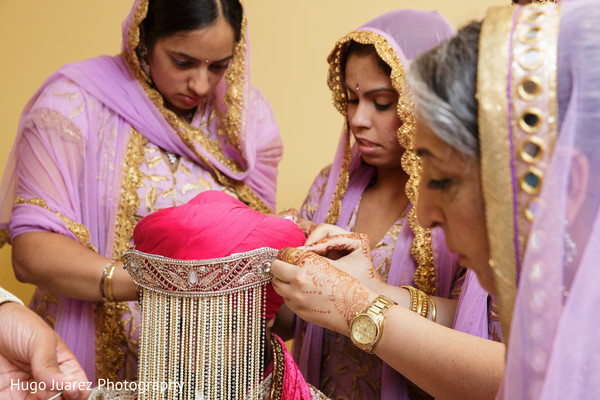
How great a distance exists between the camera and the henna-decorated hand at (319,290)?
3.85 ft

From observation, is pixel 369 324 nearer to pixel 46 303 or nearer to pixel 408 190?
pixel 408 190

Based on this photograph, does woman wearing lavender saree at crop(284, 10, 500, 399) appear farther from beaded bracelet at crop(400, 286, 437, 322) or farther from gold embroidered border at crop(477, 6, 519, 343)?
gold embroidered border at crop(477, 6, 519, 343)

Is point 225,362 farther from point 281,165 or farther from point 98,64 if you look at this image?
point 281,165

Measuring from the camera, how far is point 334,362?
4.96 ft

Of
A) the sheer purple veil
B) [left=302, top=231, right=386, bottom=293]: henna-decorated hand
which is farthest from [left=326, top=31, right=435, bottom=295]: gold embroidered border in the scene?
[left=302, top=231, right=386, bottom=293]: henna-decorated hand

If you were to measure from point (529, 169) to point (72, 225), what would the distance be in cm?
135

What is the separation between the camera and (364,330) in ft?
3.76

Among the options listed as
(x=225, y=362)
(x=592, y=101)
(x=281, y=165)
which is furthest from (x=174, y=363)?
(x=281, y=165)

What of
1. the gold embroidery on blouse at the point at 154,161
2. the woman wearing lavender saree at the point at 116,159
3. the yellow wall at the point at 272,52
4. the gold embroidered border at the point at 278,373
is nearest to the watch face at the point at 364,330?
the gold embroidered border at the point at 278,373

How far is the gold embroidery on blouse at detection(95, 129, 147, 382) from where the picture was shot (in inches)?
69.8

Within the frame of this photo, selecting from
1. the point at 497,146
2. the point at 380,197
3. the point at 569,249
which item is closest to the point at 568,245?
the point at 569,249

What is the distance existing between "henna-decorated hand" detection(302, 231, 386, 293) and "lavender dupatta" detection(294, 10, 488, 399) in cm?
12

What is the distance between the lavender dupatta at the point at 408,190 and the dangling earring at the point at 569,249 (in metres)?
0.57

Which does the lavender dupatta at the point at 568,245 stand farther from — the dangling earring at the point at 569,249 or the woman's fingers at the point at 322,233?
the woman's fingers at the point at 322,233
